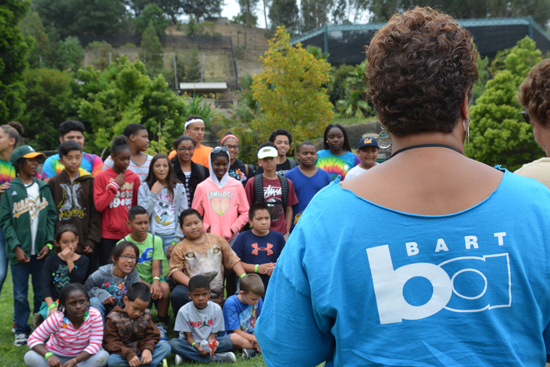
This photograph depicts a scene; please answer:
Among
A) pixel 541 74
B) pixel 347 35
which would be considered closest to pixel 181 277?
pixel 541 74

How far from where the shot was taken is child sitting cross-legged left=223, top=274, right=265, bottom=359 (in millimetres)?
4461

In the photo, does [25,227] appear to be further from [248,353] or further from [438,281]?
[438,281]

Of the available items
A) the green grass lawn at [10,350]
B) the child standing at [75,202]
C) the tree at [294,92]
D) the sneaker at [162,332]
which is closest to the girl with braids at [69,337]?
the green grass lawn at [10,350]

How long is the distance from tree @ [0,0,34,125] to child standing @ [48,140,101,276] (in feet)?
36.7

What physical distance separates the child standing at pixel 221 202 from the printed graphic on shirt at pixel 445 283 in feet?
13.8

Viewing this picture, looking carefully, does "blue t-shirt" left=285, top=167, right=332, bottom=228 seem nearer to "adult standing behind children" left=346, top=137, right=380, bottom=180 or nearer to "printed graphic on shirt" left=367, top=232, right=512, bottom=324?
"adult standing behind children" left=346, top=137, right=380, bottom=180

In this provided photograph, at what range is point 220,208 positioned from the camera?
5.27 metres

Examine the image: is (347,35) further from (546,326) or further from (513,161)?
(546,326)

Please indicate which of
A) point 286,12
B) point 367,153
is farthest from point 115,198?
point 286,12

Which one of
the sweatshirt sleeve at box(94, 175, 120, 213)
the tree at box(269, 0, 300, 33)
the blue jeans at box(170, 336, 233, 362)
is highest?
the tree at box(269, 0, 300, 33)

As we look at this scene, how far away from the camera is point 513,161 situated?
45.6ft

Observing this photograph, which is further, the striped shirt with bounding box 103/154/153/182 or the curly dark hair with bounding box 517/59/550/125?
the striped shirt with bounding box 103/154/153/182

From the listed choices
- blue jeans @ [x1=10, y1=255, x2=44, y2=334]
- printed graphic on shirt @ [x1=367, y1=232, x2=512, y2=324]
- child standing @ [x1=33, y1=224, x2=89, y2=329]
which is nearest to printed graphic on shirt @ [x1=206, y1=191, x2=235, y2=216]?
child standing @ [x1=33, y1=224, x2=89, y2=329]

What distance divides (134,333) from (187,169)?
237 centimetres
